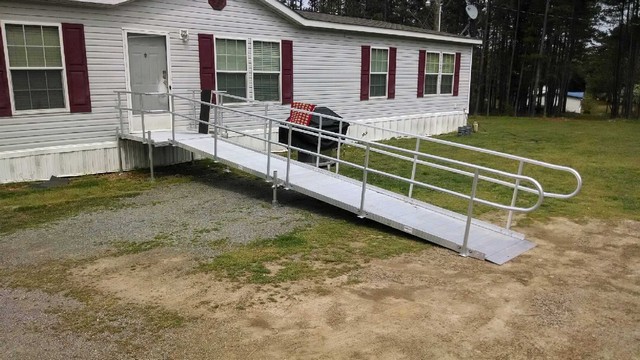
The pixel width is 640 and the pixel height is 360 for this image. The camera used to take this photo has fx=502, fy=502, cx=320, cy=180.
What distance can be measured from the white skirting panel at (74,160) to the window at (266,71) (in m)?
2.29

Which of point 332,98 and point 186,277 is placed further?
point 332,98

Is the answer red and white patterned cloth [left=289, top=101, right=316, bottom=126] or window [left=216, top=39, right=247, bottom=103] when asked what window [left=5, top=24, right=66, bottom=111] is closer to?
window [left=216, top=39, right=247, bottom=103]

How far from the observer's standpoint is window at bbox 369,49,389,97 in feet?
43.9

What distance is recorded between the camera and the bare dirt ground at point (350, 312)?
3.32 metres

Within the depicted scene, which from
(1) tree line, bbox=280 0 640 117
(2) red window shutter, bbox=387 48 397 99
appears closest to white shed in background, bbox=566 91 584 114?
Result: (1) tree line, bbox=280 0 640 117

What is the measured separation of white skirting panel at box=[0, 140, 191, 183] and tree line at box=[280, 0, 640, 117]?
62.3ft

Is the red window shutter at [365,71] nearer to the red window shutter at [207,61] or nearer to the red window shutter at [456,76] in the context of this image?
the red window shutter at [456,76]

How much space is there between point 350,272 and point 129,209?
3471 mm

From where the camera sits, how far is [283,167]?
7.56 m

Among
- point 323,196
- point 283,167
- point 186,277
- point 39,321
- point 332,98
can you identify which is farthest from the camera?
point 332,98

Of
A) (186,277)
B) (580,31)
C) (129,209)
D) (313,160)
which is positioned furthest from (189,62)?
(580,31)

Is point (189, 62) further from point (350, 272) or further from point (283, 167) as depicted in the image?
point (350, 272)

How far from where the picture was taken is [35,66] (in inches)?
303

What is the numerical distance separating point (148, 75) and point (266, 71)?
2.57 metres
